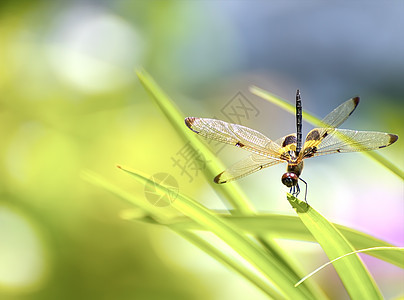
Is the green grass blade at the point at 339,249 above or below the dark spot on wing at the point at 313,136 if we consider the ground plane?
below

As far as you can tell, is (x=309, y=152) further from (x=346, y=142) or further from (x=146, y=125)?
(x=146, y=125)

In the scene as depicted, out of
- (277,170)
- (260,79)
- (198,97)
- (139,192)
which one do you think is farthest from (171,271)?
(260,79)

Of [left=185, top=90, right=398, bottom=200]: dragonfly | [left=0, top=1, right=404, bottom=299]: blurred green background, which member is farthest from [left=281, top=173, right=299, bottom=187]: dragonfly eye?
[left=0, top=1, right=404, bottom=299]: blurred green background

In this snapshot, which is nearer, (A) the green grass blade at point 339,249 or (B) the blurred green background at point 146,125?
(A) the green grass blade at point 339,249

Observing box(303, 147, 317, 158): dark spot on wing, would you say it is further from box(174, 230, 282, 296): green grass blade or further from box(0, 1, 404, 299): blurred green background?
box(0, 1, 404, 299): blurred green background

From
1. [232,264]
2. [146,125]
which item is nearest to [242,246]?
[232,264]

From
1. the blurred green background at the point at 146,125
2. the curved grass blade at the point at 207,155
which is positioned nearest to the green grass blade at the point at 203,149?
the curved grass blade at the point at 207,155

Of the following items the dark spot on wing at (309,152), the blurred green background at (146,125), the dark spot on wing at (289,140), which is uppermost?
the blurred green background at (146,125)

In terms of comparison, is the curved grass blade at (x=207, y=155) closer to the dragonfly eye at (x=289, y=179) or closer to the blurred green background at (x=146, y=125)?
the dragonfly eye at (x=289, y=179)
